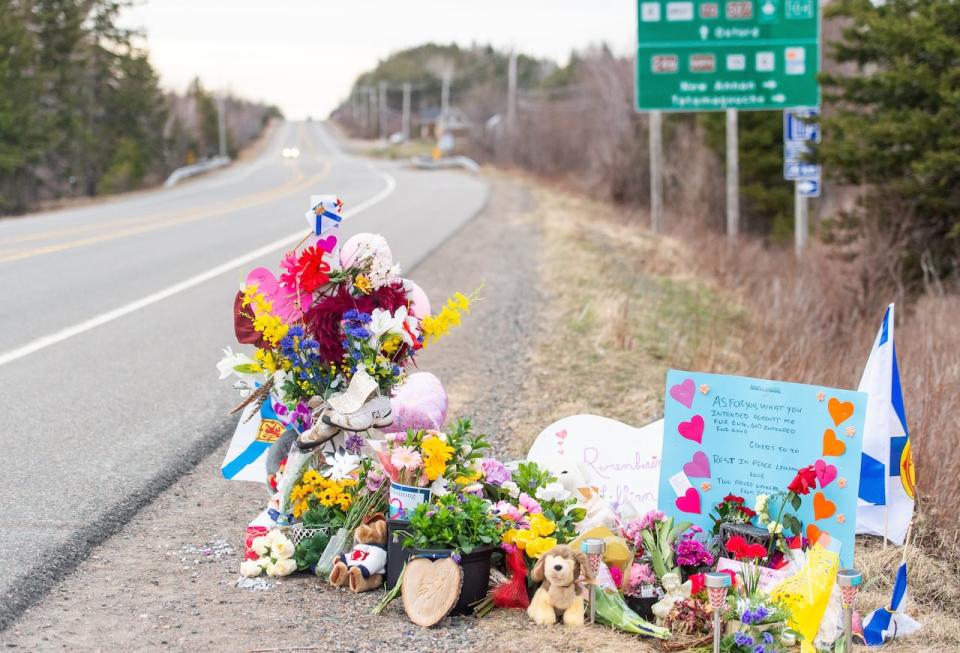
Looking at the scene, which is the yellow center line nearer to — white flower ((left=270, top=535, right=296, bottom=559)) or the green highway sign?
the green highway sign

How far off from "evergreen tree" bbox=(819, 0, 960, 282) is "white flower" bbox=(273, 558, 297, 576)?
32.9 feet

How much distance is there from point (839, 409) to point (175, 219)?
56.1 ft

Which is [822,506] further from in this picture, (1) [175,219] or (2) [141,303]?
(1) [175,219]

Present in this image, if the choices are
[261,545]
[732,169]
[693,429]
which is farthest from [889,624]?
[732,169]

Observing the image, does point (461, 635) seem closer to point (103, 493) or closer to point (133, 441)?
point (103, 493)

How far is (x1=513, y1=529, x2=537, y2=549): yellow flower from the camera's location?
4129mm

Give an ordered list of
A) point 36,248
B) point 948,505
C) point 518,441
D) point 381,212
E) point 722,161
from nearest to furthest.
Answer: point 948,505, point 518,441, point 36,248, point 381,212, point 722,161

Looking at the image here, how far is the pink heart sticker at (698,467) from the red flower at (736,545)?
367 mm

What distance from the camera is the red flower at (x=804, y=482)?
4.22 m

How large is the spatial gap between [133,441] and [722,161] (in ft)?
70.3

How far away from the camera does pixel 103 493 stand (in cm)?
511

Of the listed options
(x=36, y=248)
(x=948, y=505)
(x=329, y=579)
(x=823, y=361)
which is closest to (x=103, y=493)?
(x=329, y=579)

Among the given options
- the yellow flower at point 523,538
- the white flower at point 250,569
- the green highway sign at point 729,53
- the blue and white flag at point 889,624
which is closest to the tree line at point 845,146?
the green highway sign at point 729,53

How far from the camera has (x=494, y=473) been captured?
14.9 feet
